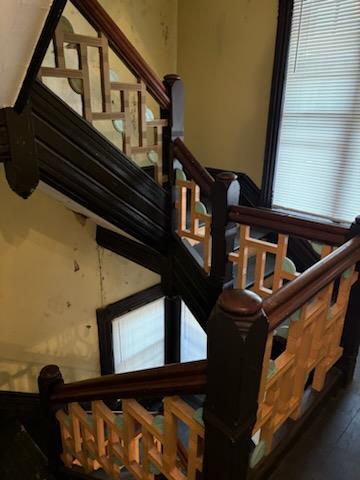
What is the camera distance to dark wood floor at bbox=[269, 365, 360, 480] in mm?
1229

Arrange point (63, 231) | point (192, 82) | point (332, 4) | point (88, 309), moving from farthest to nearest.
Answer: point (192, 82)
point (88, 309)
point (63, 231)
point (332, 4)

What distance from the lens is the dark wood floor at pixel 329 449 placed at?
123cm

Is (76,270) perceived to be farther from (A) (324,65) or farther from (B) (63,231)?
(A) (324,65)

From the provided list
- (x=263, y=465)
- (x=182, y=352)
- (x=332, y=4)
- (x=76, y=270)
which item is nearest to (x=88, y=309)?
(x=76, y=270)

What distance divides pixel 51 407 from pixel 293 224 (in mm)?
1429

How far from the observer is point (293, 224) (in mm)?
1604

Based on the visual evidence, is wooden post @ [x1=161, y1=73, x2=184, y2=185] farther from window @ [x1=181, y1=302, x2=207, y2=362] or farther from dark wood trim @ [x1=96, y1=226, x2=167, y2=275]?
window @ [x1=181, y1=302, x2=207, y2=362]

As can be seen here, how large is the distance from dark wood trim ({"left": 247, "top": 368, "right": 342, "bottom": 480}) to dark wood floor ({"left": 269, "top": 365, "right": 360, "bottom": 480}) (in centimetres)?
2

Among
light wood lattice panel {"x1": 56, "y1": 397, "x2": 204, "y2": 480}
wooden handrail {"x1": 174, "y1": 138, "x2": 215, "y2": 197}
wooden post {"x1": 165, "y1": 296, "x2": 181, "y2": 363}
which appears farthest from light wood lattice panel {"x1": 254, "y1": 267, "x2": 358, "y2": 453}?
wooden post {"x1": 165, "y1": 296, "x2": 181, "y2": 363}

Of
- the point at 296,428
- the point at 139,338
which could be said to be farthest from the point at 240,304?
the point at 139,338

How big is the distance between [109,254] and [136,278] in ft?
1.38

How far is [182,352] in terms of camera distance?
3959 mm

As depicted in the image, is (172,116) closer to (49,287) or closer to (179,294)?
(179,294)

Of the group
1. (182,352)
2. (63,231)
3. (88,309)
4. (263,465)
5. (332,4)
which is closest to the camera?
(263,465)
